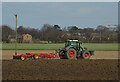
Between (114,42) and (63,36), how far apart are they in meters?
16.3

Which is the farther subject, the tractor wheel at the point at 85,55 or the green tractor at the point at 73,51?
the tractor wheel at the point at 85,55

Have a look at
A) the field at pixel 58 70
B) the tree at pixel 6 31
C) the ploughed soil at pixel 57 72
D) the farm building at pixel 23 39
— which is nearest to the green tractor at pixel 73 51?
the field at pixel 58 70

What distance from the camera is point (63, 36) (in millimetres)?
56156

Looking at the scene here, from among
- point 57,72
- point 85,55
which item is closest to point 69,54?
point 85,55

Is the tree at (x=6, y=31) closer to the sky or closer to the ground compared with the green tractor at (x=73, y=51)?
closer to the sky

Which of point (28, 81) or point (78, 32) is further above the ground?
point (78, 32)

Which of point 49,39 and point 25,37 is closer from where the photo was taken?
point 49,39

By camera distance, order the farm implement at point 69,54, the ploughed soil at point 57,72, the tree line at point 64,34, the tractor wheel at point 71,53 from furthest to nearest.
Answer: the tree line at point 64,34
the tractor wheel at point 71,53
the farm implement at point 69,54
the ploughed soil at point 57,72

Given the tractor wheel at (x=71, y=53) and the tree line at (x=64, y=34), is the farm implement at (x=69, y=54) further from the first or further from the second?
the tree line at (x=64, y=34)

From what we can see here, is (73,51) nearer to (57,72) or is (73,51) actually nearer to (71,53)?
(71,53)

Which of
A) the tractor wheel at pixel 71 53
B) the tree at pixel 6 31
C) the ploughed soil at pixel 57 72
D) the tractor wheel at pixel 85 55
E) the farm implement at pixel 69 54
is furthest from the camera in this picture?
the tree at pixel 6 31

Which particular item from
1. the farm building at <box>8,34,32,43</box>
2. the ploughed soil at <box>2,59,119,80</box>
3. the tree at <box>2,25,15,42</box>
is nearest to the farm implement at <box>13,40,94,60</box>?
the ploughed soil at <box>2,59,119,80</box>

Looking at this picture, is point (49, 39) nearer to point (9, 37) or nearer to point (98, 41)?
point (9, 37)

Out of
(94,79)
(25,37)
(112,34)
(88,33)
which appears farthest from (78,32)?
(94,79)
